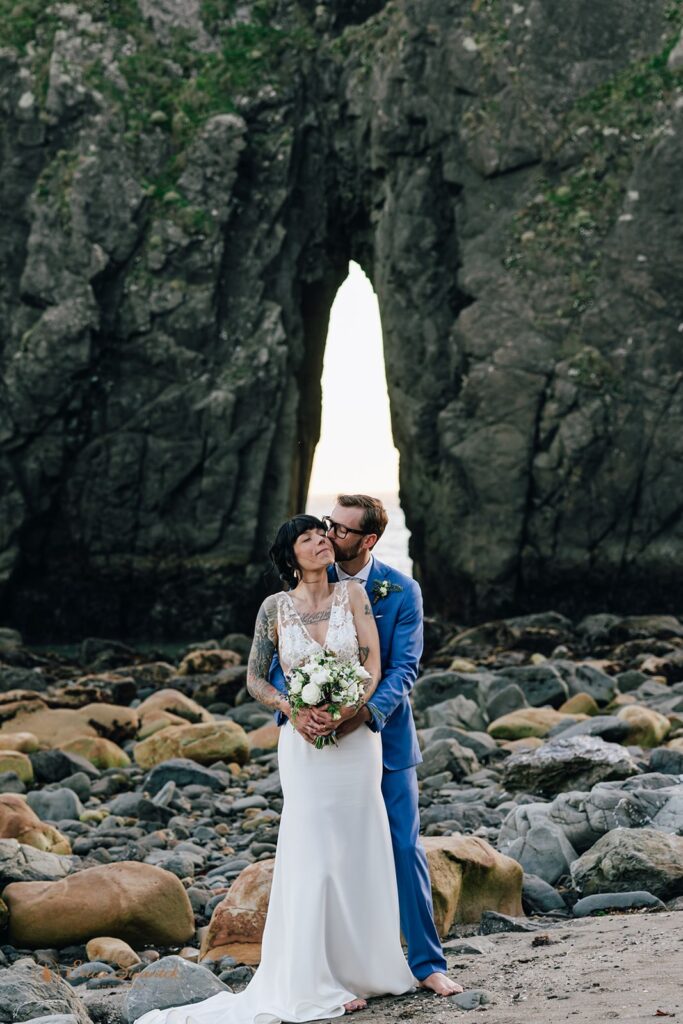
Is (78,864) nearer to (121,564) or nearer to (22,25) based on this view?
(121,564)

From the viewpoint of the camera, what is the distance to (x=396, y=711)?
18.5ft

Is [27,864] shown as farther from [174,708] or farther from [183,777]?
[174,708]

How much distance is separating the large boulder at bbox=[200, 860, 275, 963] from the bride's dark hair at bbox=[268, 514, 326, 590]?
244 cm

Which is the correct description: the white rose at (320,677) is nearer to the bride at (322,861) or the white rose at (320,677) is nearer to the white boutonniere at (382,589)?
the bride at (322,861)

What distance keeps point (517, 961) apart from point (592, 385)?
22.5m

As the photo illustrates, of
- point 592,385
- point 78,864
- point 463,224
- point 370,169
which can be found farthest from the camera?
A: point 370,169

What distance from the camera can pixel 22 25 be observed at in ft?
106

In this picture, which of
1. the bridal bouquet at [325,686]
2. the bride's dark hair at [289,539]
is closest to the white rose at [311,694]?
the bridal bouquet at [325,686]

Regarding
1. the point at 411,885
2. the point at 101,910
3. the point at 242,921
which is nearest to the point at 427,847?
the point at 242,921

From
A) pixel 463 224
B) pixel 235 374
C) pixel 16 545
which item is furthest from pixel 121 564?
pixel 463 224

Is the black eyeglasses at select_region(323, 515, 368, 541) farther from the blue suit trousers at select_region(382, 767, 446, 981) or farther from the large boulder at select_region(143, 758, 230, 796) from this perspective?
the large boulder at select_region(143, 758, 230, 796)

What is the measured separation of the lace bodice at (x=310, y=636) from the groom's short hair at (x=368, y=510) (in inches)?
10.7

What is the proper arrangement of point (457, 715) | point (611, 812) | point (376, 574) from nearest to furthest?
point (376, 574), point (611, 812), point (457, 715)

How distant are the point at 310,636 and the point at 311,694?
14.0 inches
